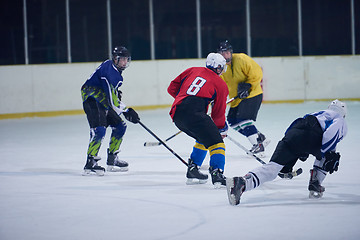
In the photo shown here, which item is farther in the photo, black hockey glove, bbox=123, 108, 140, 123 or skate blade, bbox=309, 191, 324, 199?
black hockey glove, bbox=123, 108, 140, 123

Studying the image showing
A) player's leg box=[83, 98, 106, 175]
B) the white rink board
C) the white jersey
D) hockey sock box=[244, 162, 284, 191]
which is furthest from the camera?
the white rink board

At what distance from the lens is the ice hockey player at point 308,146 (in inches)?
159

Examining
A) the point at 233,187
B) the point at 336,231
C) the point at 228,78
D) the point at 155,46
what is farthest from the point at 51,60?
the point at 336,231

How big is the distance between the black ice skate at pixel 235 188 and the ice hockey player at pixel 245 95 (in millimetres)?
2335

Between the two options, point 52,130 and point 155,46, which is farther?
point 155,46

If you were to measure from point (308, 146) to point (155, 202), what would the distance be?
1005mm

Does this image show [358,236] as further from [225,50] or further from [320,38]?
[320,38]

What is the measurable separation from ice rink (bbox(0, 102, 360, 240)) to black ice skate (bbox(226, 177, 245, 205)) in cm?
6

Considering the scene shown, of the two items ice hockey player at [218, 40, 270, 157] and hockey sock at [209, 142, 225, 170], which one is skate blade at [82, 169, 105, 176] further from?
ice hockey player at [218, 40, 270, 157]

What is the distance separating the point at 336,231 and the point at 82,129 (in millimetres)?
6137

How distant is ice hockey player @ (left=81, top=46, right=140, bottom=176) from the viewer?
543cm

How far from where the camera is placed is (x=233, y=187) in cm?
407

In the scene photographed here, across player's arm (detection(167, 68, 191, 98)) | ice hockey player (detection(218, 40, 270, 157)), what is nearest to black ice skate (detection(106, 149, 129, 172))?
player's arm (detection(167, 68, 191, 98))

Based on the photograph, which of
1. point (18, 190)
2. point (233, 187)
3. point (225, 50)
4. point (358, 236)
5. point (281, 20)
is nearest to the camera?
point (358, 236)
